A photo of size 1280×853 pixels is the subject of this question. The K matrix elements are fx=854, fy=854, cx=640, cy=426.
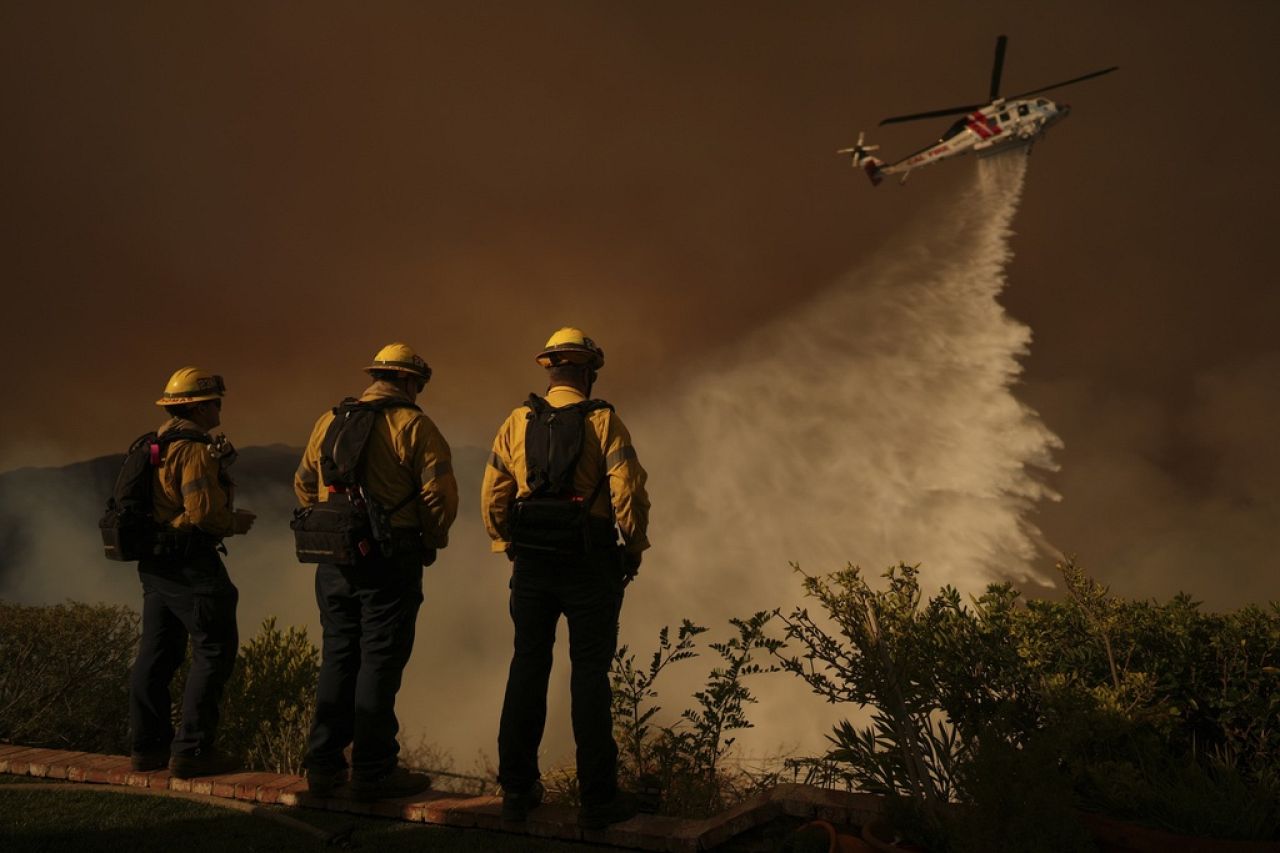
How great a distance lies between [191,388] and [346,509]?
166 centimetres

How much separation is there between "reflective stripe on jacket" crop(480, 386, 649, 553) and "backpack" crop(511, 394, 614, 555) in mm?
51

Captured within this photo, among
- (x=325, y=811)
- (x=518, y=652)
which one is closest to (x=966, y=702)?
(x=518, y=652)

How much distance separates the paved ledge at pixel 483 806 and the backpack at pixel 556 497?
4.80 ft

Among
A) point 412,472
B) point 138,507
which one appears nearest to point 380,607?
point 412,472

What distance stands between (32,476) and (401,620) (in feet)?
79.0

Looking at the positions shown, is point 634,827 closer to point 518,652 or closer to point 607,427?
point 518,652

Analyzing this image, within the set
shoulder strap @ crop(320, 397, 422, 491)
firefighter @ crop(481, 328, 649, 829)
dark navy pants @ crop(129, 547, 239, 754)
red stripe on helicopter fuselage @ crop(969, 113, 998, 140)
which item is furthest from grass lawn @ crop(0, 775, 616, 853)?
red stripe on helicopter fuselage @ crop(969, 113, 998, 140)

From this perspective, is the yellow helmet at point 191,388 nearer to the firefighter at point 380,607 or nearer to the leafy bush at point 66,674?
the firefighter at point 380,607

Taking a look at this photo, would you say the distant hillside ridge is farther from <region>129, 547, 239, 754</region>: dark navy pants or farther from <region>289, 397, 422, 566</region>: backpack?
<region>289, 397, 422, 566</region>: backpack

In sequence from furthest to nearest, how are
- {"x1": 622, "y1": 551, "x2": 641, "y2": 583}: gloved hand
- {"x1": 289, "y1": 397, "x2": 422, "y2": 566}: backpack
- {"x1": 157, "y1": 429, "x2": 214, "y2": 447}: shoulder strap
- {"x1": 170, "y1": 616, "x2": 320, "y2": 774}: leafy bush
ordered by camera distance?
{"x1": 170, "y1": 616, "x2": 320, "y2": 774}: leafy bush → {"x1": 157, "y1": 429, "x2": 214, "y2": 447}: shoulder strap → {"x1": 289, "y1": 397, "x2": 422, "y2": 566}: backpack → {"x1": 622, "y1": 551, "x2": 641, "y2": 583}: gloved hand

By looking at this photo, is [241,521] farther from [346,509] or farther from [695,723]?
[695,723]

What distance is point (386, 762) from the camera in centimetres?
497

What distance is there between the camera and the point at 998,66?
21469 mm

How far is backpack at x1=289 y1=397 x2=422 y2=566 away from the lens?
4844mm
